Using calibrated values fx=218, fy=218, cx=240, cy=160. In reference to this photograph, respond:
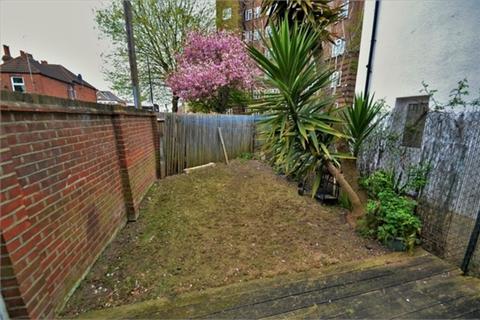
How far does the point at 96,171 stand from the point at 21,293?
1.38 meters

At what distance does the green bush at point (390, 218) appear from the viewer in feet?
8.48

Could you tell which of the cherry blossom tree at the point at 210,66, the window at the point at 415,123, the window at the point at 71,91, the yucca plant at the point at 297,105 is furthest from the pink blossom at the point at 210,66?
the window at the point at 71,91

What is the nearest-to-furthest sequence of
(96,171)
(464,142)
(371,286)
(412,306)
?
(412,306) < (371,286) < (464,142) < (96,171)

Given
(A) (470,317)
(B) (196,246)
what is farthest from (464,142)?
(B) (196,246)

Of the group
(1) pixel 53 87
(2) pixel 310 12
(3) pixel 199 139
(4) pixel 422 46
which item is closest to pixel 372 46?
(4) pixel 422 46

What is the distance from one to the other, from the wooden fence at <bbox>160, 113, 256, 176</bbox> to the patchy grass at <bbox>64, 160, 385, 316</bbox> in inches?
65.7

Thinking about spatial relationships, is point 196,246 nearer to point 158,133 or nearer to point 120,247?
point 120,247

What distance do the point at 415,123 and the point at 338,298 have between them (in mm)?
3277

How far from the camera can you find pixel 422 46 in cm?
420

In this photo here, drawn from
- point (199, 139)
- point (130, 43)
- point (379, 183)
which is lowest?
point (379, 183)

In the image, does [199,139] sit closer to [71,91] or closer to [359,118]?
[359,118]

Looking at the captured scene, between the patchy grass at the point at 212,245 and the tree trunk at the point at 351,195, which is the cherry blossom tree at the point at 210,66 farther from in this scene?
the tree trunk at the point at 351,195

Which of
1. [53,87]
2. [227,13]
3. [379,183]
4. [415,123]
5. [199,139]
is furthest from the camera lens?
[53,87]

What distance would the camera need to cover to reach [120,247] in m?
2.64
